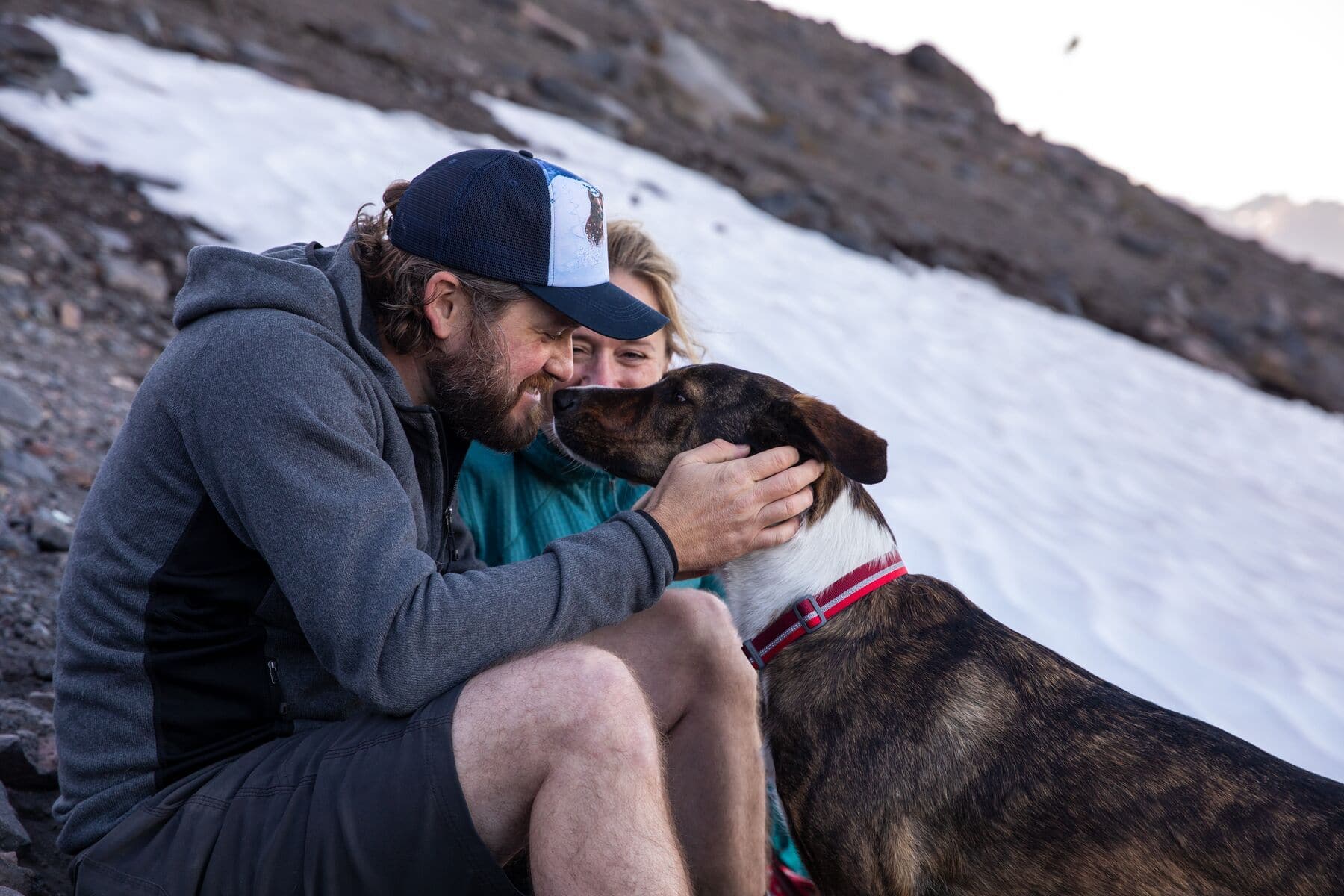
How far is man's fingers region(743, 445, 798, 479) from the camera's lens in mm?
3176

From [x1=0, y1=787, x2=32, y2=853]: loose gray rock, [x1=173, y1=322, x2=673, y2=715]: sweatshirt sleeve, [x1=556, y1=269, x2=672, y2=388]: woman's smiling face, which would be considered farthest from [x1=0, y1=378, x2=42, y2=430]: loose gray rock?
[x1=173, y1=322, x2=673, y2=715]: sweatshirt sleeve

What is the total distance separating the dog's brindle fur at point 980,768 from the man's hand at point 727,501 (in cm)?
11

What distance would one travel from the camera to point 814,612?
3.28 m

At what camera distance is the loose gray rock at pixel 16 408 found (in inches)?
194

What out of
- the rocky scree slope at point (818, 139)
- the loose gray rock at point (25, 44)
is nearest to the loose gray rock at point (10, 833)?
the loose gray rock at point (25, 44)

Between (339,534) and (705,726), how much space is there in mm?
1286

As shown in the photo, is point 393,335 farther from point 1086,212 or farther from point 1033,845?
point 1086,212

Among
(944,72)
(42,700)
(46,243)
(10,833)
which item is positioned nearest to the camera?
(10,833)

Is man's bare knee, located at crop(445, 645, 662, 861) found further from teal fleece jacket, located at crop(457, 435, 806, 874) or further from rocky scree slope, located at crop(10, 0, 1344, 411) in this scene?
rocky scree slope, located at crop(10, 0, 1344, 411)

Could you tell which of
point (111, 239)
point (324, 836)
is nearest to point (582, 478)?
point (324, 836)

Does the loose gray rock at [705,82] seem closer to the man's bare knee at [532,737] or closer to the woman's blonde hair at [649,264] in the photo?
the woman's blonde hair at [649,264]

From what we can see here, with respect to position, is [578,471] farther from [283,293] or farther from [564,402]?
[283,293]

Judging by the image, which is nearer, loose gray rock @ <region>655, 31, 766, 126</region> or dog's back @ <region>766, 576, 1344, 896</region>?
dog's back @ <region>766, 576, 1344, 896</region>

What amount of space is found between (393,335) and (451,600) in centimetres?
91
